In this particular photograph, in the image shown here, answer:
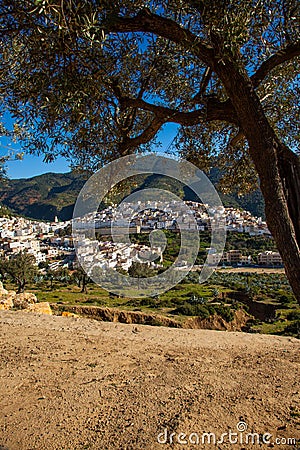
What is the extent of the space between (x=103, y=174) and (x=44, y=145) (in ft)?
3.57

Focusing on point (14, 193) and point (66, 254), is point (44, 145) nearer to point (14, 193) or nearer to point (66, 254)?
point (66, 254)

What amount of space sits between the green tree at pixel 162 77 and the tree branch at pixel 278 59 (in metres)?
0.01

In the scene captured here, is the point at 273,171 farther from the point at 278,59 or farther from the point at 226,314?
the point at 226,314

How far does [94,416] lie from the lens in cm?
393

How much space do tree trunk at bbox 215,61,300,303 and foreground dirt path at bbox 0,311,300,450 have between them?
2.05 m

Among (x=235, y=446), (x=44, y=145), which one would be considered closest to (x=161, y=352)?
(x=235, y=446)

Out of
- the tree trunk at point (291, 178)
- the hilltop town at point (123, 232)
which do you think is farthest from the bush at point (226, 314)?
the tree trunk at point (291, 178)

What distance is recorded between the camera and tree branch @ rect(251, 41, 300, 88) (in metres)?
3.44

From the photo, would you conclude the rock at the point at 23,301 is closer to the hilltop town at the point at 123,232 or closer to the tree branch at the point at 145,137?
the hilltop town at the point at 123,232

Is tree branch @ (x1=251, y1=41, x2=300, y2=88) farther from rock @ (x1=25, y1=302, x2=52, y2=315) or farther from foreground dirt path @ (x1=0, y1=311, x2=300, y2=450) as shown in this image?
rock @ (x1=25, y1=302, x2=52, y2=315)

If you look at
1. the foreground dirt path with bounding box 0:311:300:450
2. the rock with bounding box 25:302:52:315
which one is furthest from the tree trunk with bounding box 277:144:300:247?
the rock with bounding box 25:302:52:315

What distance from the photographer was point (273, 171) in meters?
2.67

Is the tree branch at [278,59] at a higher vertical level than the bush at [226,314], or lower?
higher

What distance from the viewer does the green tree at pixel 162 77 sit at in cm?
270
